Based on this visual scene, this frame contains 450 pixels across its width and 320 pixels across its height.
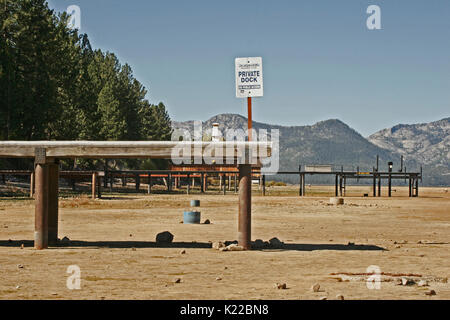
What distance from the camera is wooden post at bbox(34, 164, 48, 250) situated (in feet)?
50.5

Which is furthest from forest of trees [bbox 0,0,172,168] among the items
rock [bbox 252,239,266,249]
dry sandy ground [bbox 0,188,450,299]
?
rock [bbox 252,239,266,249]

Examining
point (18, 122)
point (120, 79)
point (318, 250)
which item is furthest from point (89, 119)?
point (318, 250)

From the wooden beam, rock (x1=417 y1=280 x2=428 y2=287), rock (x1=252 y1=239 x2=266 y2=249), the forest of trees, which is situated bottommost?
rock (x1=252 y1=239 x2=266 y2=249)

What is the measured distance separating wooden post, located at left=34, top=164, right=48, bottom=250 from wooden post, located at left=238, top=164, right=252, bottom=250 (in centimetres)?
458

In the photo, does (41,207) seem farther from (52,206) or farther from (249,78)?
(249,78)

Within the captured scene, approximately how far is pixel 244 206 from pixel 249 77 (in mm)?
2949

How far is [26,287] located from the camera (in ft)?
33.5

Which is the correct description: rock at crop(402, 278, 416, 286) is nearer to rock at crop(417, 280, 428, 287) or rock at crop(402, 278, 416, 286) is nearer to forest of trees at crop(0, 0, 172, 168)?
rock at crop(417, 280, 428, 287)

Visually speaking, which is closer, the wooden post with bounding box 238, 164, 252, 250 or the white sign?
the white sign

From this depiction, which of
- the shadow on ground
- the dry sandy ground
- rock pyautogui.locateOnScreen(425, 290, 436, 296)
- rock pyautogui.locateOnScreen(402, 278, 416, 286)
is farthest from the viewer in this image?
the shadow on ground

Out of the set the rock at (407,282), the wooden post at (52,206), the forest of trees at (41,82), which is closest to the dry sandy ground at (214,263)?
the rock at (407,282)

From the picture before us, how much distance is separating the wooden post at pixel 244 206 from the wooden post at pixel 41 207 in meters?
4.58

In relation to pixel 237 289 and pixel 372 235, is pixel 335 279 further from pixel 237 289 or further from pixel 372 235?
pixel 372 235
